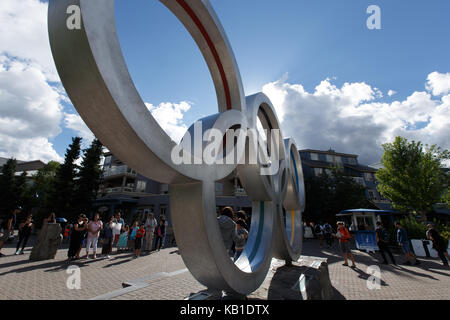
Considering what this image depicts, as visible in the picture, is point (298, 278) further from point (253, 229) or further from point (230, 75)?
point (230, 75)

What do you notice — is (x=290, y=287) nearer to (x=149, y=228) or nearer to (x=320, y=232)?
(x=149, y=228)

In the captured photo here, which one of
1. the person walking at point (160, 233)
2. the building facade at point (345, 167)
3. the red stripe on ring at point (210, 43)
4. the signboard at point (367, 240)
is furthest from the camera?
the building facade at point (345, 167)

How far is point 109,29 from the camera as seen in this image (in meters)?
2.10

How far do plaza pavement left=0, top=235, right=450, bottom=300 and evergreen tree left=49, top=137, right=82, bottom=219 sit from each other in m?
17.5

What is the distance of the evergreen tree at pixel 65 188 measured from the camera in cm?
2280

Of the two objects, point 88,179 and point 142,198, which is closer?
point 88,179

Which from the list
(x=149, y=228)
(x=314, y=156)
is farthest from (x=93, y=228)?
(x=314, y=156)

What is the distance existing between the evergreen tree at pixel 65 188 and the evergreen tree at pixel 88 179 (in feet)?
2.07

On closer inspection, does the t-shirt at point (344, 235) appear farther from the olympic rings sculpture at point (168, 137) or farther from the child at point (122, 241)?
the child at point (122, 241)

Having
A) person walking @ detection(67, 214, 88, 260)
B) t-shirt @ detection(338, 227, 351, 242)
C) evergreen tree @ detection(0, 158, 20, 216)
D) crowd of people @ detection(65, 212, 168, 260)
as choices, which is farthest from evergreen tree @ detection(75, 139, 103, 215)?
t-shirt @ detection(338, 227, 351, 242)

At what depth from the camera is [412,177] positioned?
19.3 metres

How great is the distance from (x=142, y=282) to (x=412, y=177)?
2314 centimetres

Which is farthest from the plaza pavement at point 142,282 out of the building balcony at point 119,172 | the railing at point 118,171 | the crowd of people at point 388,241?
the railing at point 118,171

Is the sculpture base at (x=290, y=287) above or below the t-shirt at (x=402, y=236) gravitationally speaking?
below
